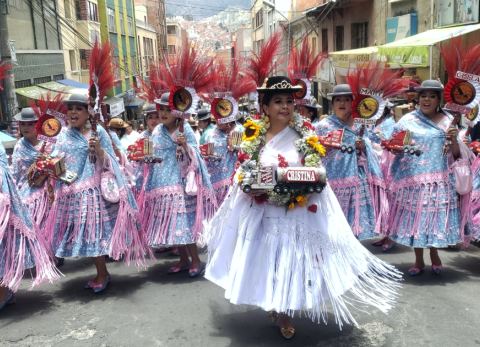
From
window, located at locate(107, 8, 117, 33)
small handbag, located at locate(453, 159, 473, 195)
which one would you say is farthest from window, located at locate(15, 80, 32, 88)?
small handbag, located at locate(453, 159, 473, 195)

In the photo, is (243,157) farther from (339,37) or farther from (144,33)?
(144,33)

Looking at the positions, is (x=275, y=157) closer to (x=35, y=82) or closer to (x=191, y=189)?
(x=191, y=189)

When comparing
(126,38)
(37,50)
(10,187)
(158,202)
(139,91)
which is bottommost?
(158,202)

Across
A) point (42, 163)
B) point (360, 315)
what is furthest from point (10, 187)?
point (360, 315)

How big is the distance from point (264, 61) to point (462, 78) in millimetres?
1882

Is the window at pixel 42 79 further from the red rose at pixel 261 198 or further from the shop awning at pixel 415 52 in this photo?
the red rose at pixel 261 198

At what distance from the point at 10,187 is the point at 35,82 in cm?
1575

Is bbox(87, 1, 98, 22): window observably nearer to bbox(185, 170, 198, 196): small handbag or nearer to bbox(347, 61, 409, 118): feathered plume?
bbox(185, 170, 198, 196): small handbag

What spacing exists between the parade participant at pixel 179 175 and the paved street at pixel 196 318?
0.50m

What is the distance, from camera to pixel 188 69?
17.0 feet

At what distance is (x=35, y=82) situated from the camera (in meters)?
18.8

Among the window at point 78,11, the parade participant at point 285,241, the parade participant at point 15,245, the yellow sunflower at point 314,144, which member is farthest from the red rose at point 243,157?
the window at point 78,11

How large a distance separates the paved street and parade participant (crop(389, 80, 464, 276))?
1.38ft

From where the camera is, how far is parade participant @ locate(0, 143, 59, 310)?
4.37 m
